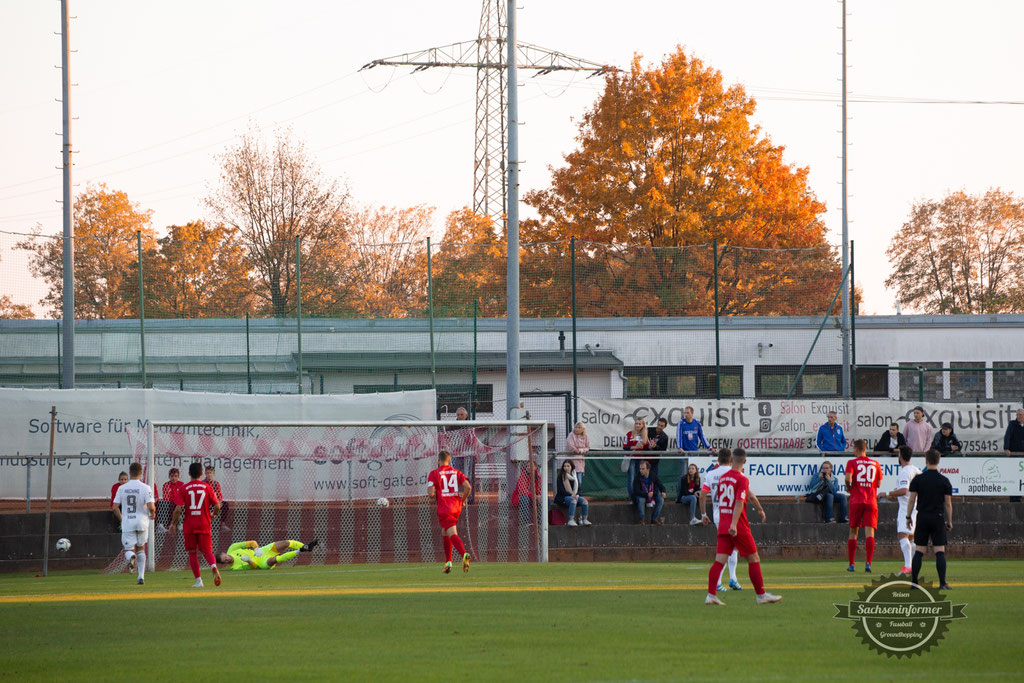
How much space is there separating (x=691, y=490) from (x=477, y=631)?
1206cm

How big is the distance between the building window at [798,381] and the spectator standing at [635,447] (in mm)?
8063

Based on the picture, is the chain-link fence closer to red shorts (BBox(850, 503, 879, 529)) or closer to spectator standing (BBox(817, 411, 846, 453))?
spectator standing (BBox(817, 411, 846, 453))

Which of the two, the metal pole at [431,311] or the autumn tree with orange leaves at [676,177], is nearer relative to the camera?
the metal pole at [431,311]

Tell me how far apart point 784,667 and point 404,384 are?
691 inches

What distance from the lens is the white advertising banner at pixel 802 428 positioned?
76.8 feet

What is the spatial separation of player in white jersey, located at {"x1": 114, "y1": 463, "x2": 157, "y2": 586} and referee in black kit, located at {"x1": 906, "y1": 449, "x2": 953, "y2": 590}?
11053 millimetres

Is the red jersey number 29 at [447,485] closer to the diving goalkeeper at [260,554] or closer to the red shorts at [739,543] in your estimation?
the diving goalkeeper at [260,554]

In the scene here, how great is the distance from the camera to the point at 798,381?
29641mm

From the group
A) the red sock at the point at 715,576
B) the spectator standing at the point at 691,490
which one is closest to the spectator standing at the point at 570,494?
the spectator standing at the point at 691,490

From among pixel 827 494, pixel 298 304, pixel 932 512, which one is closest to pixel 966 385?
pixel 827 494

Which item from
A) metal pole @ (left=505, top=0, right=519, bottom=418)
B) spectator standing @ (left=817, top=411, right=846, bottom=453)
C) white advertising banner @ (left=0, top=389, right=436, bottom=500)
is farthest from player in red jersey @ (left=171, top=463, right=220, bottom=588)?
spectator standing @ (left=817, top=411, right=846, bottom=453)

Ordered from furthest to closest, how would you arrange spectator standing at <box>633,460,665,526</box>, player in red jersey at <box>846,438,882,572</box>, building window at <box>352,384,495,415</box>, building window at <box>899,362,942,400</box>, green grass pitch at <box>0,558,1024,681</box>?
building window at <box>899,362,942,400</box>, building window at <box>352,384,495,415</box>, spectator standing at <box>633,460,665,526</box>, player in red jersey at <box>846,438,882,572</box>, green grass pitch at <box>0,558,1024,681</box>

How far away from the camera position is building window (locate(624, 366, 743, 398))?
27.9m

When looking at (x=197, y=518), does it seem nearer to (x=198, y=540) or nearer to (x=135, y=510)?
(x=198, y=540)
